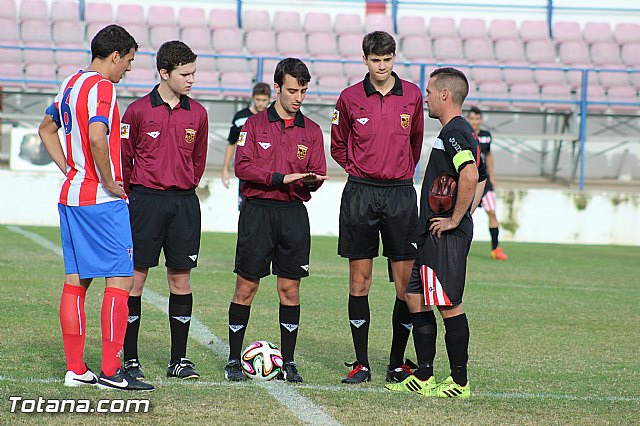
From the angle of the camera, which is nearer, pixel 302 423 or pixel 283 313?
pixel 302 423

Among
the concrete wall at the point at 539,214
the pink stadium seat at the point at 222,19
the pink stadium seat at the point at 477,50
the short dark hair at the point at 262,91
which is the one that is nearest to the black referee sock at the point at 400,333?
the short dark hair at the point at 262,91

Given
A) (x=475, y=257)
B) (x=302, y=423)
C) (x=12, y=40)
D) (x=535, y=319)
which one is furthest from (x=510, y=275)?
(x=12, y=40)

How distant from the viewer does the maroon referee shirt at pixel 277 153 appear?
18.4 ft

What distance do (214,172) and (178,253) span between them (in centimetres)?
1166

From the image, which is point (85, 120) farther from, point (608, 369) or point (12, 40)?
point (12, 40)

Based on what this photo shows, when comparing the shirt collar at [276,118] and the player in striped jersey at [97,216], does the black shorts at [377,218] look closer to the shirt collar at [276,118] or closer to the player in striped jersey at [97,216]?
the shirt collar at [276,118]

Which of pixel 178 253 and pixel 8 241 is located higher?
pixel 178 253

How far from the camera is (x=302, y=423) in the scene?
4500 mm

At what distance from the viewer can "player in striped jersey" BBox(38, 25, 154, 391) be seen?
16.3ft

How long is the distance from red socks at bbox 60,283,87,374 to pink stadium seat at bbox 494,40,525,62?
1594cm

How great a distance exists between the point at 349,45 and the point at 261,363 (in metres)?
15.0

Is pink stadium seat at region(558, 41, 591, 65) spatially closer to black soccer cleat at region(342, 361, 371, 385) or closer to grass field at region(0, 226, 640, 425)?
grass field at region(0, 226, 640, 425)

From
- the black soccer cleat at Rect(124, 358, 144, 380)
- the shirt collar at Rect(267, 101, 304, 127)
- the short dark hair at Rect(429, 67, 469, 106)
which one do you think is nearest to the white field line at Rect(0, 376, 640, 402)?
the black soccer cleat at Rect(124, 358, 144, 380)

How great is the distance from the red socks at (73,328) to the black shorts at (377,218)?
1613 millimetres
